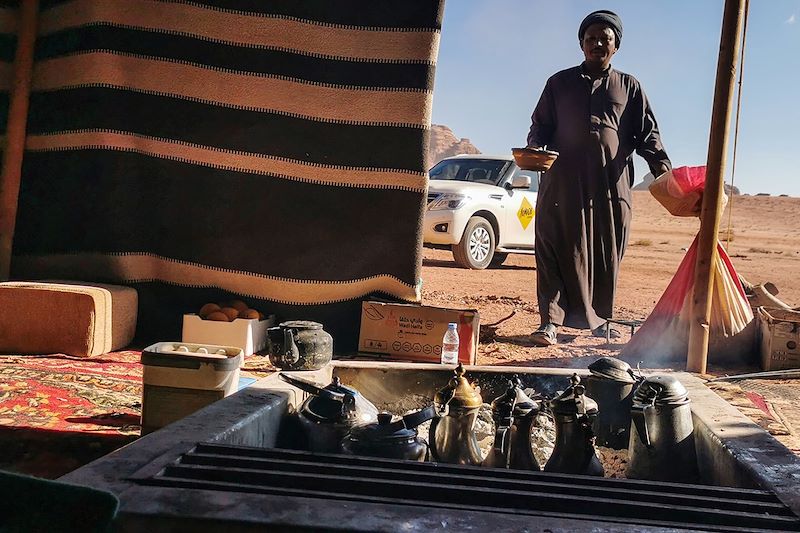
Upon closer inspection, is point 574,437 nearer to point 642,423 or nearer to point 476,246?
point 642,423

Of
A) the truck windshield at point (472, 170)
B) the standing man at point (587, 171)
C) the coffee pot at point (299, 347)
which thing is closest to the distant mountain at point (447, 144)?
the truck windshield at point (472, 170)

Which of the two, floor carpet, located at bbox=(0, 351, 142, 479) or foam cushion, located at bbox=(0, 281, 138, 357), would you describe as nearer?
floor carpet, located at bbox=(0, 351, 142, 479)

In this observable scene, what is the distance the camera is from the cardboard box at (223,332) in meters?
4.84

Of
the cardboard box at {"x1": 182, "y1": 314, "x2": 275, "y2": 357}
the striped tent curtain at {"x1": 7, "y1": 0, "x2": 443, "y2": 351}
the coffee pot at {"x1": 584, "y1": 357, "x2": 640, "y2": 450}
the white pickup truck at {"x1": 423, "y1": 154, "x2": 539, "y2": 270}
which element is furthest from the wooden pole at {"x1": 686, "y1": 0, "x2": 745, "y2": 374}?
the white pickup truck at {"x1": 423, "y1": 154, "x2": 539, "y2": 270}

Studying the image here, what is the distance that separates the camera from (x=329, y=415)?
2.42 metres

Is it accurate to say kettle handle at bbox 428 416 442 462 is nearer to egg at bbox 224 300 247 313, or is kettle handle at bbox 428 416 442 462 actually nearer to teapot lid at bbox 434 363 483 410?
teapot lid at bbox 434 363 483 410

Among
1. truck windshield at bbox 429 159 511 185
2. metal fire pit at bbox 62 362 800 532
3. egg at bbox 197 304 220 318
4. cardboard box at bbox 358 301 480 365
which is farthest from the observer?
truck windshield at bbox 429 159 511 185

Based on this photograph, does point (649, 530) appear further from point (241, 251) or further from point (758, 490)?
point (241, 251)

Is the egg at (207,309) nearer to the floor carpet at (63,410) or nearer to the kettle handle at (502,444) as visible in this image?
the floor carpet at (63,410)

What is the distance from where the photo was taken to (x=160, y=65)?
5.11 m

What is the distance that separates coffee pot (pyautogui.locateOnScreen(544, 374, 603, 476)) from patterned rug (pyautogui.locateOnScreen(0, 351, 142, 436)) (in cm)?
182

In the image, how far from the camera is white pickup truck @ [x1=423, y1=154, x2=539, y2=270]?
401 inches

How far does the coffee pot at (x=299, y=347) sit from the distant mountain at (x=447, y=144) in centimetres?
8007

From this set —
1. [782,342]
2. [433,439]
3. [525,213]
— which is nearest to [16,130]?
[433,439]
